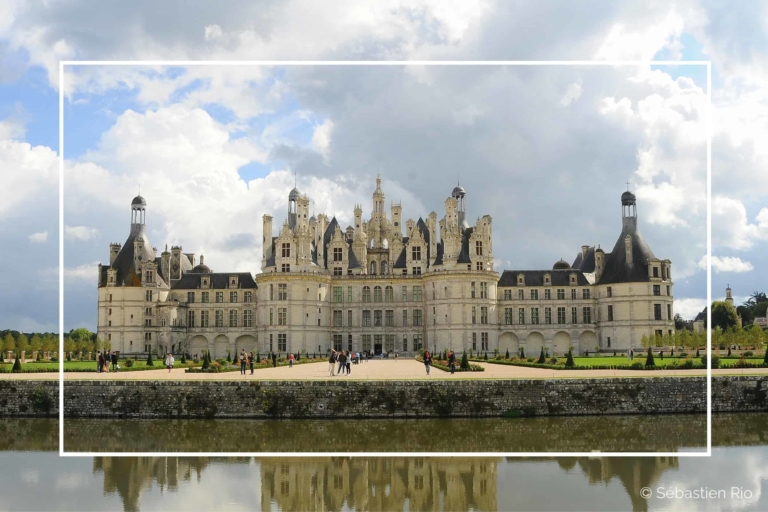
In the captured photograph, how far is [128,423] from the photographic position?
108 ft

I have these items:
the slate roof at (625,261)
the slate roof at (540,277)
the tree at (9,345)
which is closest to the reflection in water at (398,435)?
the tree at (9,345)

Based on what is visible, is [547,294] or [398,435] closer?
[398,435]

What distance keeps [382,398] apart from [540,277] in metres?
42.9

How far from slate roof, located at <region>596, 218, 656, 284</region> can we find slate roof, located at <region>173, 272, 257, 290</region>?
3342 centimetres

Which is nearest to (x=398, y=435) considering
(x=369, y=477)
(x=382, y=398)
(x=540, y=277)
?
(x=382, y=398)

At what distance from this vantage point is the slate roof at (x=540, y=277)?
7331 cm

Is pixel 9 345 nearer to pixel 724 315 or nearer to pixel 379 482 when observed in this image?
pixel 379 482

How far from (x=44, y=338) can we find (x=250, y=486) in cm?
5131

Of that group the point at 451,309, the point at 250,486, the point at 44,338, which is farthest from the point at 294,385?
the point at 44,338

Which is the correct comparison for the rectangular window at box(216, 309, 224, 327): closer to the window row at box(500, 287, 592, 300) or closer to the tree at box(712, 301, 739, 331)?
the window row at box(500, 287, 592, 300)

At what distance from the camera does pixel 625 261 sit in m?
71.1

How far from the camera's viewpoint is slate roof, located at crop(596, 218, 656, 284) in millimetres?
69938

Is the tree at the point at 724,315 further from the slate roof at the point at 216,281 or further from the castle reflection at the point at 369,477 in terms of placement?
the castle reflection at the point at 369,477

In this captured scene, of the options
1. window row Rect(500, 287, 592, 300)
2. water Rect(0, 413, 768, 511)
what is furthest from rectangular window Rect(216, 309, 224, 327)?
water Rect(0, 413, 768, 511)
